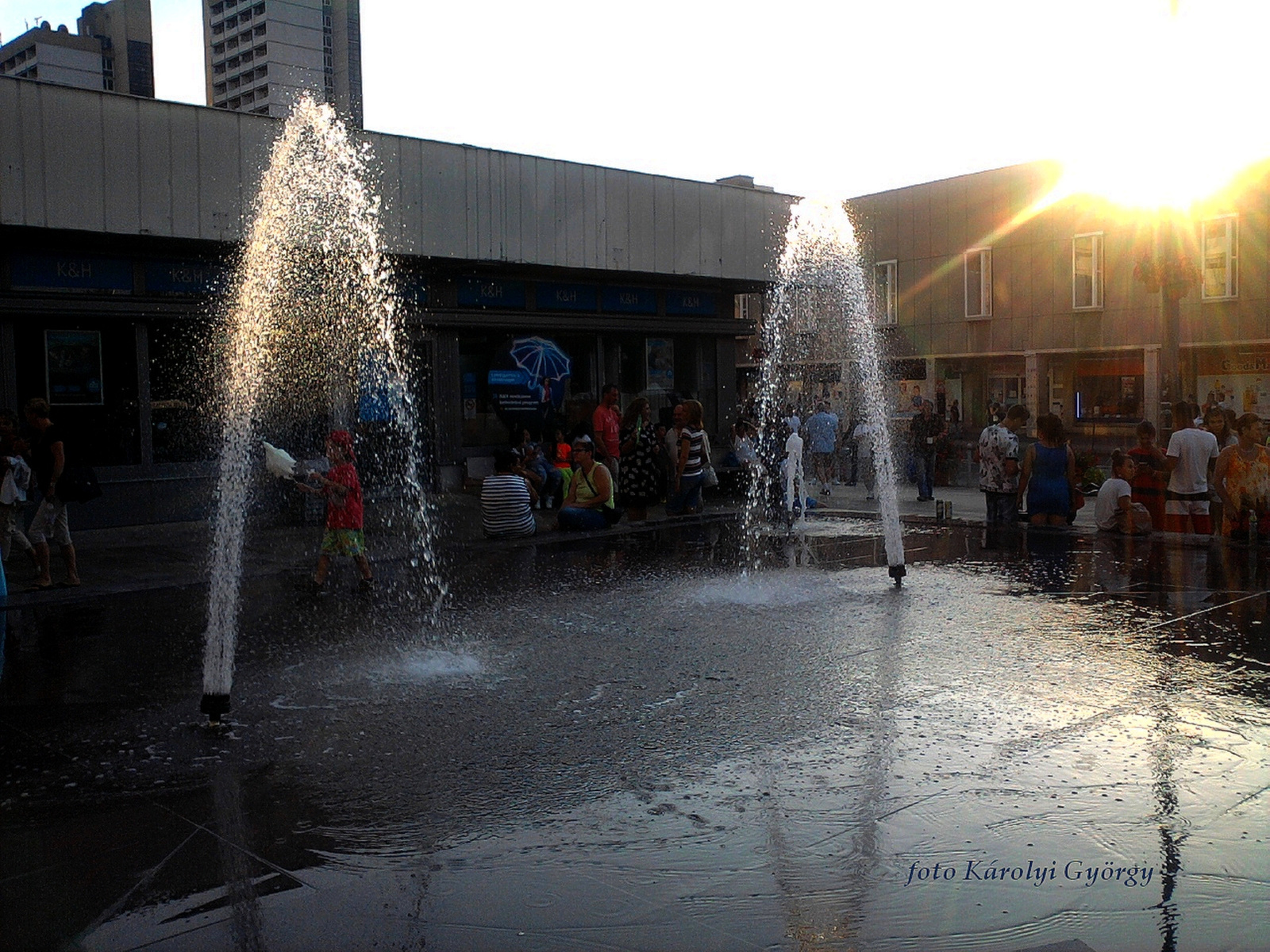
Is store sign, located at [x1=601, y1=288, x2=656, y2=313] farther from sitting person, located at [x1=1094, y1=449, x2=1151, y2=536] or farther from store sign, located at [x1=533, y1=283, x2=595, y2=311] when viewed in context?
sitting person, located at [x1=1094, y1=449, x2=1151, y2=536]

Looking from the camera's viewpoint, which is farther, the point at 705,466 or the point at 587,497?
the point at 705,466

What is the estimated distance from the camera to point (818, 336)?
45.6m

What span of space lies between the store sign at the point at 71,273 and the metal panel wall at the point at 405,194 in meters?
0.73

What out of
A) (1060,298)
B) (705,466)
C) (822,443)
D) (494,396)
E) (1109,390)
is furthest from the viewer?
(1060,298)

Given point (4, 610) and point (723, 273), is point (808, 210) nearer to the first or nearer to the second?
point (723, 273)

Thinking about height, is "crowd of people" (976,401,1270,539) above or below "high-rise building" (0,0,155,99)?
below

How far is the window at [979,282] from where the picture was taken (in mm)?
37875

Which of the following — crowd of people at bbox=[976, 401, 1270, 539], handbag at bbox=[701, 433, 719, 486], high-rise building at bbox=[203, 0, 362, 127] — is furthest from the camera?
high-rise building at bbox=[203, 0, 362, 127]

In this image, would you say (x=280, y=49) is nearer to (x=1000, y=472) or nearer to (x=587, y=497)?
(x=587, y=497)

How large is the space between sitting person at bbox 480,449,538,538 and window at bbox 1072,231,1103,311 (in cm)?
2687

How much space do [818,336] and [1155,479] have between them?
33635 millimetres

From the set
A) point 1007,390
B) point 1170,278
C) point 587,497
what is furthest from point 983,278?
point 587,497

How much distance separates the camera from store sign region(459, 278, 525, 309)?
59.0ft

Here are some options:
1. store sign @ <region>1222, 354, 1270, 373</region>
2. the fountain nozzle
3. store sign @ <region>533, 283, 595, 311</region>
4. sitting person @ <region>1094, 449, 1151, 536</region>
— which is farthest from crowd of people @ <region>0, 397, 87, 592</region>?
store sign @ <region>1222, 354, 1270, 373</region>
